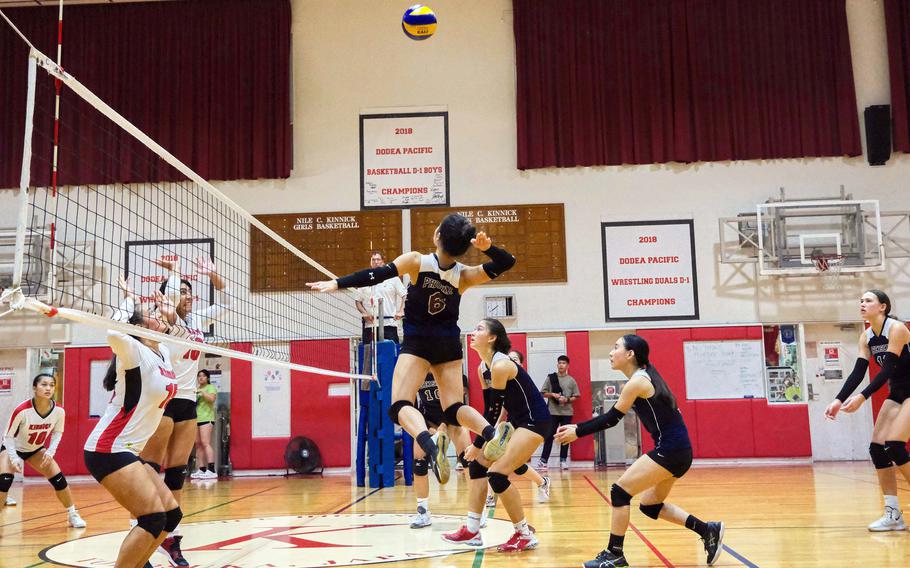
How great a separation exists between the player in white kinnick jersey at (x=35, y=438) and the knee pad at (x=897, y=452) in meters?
8.10

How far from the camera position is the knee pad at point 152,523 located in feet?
13.6

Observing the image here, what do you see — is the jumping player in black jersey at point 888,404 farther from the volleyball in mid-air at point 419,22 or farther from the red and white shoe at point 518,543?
the volleyball in mid-air at point 419,22

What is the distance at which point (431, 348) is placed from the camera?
6.06m

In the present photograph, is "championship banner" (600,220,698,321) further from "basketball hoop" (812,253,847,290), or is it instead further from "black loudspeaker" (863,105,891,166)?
"black loudspeaker" (863,105,891,166)

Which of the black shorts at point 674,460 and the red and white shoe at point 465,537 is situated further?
the red and white shoe at point 465,537

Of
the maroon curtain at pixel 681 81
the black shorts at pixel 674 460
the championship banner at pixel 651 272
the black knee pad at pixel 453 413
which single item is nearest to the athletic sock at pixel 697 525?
the black shorts at pixel 674 460

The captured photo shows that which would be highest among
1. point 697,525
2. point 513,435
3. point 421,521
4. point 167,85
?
point 167,85

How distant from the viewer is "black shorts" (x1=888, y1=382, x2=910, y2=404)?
21.2 feet

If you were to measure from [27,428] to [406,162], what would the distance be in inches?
365

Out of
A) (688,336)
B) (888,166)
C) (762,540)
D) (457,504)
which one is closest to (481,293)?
(688,336)

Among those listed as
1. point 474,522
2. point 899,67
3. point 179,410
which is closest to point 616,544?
point 474,522

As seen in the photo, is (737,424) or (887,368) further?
(737,424)

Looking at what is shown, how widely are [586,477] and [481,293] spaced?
452cm

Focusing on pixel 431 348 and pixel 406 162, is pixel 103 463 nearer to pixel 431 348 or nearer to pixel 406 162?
pixel 431 348
